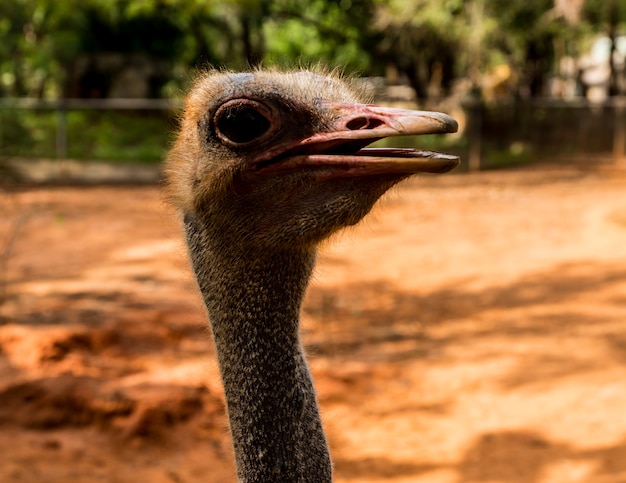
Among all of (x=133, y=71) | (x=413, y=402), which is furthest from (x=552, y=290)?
(x=133, y=71)

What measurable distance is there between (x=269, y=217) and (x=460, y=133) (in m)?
17.3

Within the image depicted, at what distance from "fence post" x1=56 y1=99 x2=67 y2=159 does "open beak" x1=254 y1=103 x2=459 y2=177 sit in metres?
15.0

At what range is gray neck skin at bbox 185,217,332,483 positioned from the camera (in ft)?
5.99

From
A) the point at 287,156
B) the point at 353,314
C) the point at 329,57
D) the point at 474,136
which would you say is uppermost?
the point at 329,57

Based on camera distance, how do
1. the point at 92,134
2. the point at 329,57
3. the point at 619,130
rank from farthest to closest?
the point at 619,130, the point at 92,134, the point at 329,57

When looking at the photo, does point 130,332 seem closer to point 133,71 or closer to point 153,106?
point 153,106

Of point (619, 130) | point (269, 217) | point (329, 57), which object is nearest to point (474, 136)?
point (619, 130)

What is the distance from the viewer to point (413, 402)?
16.2ft

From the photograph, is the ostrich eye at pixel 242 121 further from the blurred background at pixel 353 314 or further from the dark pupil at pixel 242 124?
the blurred background at pixel 353 314

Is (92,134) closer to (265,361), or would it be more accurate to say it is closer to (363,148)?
(265,361)

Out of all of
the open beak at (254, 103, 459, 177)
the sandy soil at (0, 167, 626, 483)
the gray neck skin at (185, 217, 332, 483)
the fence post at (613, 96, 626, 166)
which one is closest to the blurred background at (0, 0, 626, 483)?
the sandy soil at (0, 167, 626, 483)

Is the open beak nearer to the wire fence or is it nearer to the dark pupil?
the dark pupil

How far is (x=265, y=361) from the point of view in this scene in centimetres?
187

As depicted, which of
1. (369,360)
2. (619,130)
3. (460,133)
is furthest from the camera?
(619,130)
